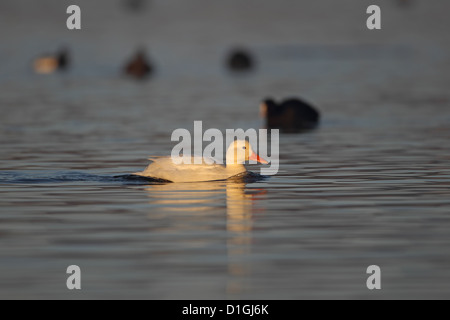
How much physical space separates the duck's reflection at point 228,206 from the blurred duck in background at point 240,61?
3358 cm

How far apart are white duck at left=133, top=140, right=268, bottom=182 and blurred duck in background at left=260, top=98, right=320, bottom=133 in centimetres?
954

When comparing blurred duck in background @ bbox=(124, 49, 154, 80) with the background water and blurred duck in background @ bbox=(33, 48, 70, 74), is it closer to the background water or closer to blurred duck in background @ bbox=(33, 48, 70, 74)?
the background water

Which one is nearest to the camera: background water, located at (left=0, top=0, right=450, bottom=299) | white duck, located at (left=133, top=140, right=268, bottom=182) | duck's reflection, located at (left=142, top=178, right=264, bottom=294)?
background water, located at (left=0, top=0, right=450, bottom=299)

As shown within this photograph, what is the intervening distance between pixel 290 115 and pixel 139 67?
19801 mm

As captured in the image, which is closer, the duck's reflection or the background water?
the background water

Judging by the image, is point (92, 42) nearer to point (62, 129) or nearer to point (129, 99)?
point (129, 99)

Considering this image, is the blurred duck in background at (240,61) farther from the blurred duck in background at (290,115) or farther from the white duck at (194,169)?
the white duck at (194,169)

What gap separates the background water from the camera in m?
9.88

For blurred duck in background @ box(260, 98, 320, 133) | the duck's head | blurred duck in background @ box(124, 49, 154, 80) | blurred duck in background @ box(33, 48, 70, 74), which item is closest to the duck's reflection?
the duck's head

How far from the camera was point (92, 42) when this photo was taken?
2601 inches

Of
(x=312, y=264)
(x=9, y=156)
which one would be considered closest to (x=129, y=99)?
(x=9, y=156)

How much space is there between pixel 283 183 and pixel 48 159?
4.84 meters

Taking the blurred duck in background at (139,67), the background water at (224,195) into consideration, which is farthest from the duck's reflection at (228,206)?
the blurred duck in background at (139,67)
